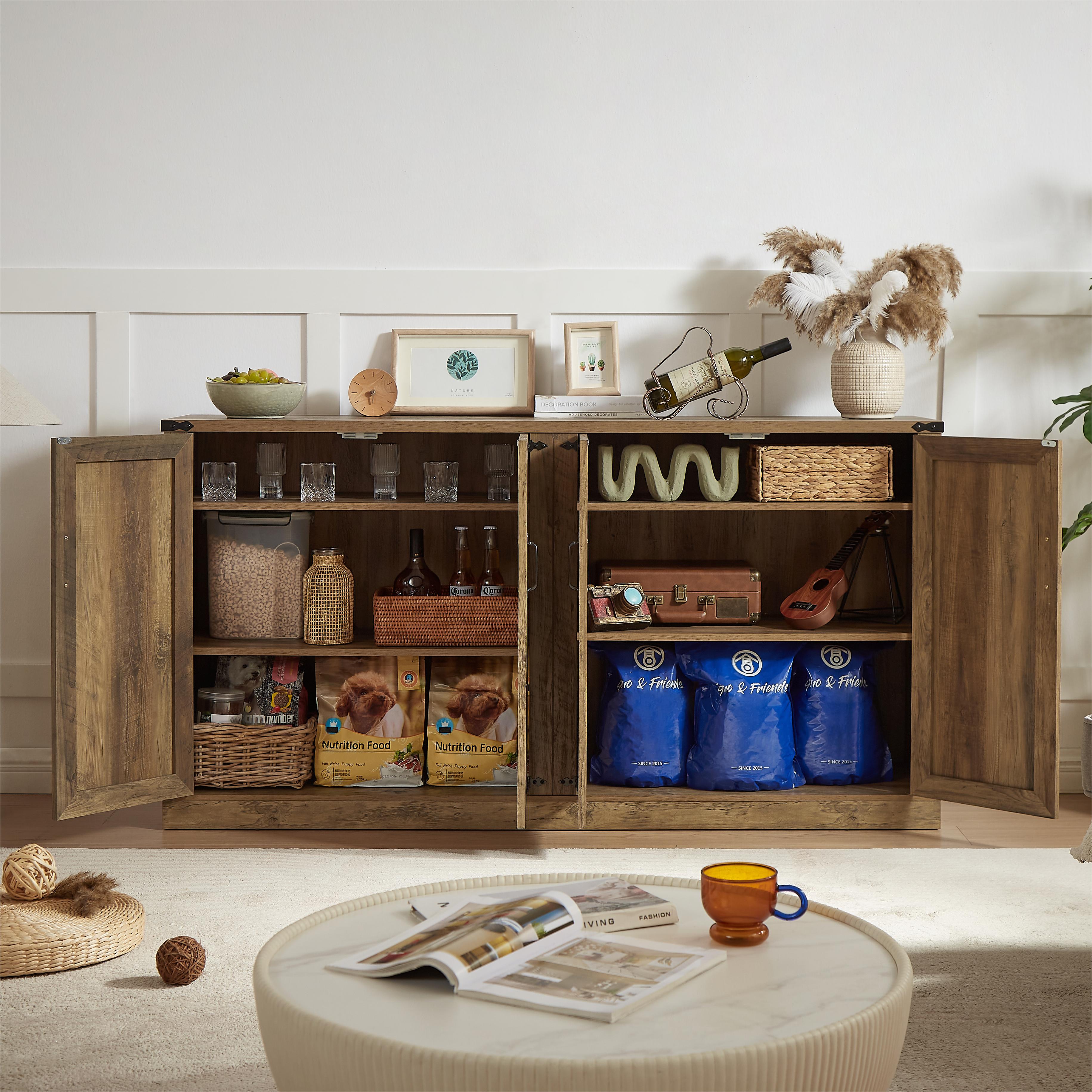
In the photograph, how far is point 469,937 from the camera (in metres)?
1.45

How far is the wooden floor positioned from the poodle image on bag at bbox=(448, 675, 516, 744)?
28cm

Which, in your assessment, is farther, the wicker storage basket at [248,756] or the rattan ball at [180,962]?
the wicker storage basket at [248,756]

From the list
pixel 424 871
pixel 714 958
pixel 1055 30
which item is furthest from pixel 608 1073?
pixel 1055 30

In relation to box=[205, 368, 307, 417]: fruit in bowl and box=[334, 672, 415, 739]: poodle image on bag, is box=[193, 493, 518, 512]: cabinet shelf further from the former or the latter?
box=[334, 672, 415, 739]: poodle image on bag

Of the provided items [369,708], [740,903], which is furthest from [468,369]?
[740,903]

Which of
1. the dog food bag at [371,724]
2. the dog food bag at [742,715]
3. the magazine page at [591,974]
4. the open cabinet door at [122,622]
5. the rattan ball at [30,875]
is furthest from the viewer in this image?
the dog food bag at [371,724]

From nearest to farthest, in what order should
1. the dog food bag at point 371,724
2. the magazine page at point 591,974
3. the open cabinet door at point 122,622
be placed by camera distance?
the magazine page at point 591,974 → the open cabinet door at point 122,622 → the dog food bag at point 371,724

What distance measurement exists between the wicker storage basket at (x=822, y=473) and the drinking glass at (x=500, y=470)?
67 centimetres

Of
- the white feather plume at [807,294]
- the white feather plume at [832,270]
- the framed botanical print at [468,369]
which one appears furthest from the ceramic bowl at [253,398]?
the white feather plume at [832,270]

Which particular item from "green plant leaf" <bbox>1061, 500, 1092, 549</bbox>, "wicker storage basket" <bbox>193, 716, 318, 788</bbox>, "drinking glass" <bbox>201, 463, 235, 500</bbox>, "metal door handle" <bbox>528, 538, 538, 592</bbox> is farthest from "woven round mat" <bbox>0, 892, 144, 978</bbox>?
"green plant leaf" <bbox>1061, 500, 1092, 549</bbox>

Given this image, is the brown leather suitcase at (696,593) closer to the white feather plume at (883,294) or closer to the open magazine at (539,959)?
the white feather plume at (883,294)

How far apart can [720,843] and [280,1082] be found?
1.91m

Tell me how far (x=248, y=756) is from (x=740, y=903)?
200 centimetres

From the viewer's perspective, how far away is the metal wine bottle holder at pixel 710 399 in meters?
3.19
